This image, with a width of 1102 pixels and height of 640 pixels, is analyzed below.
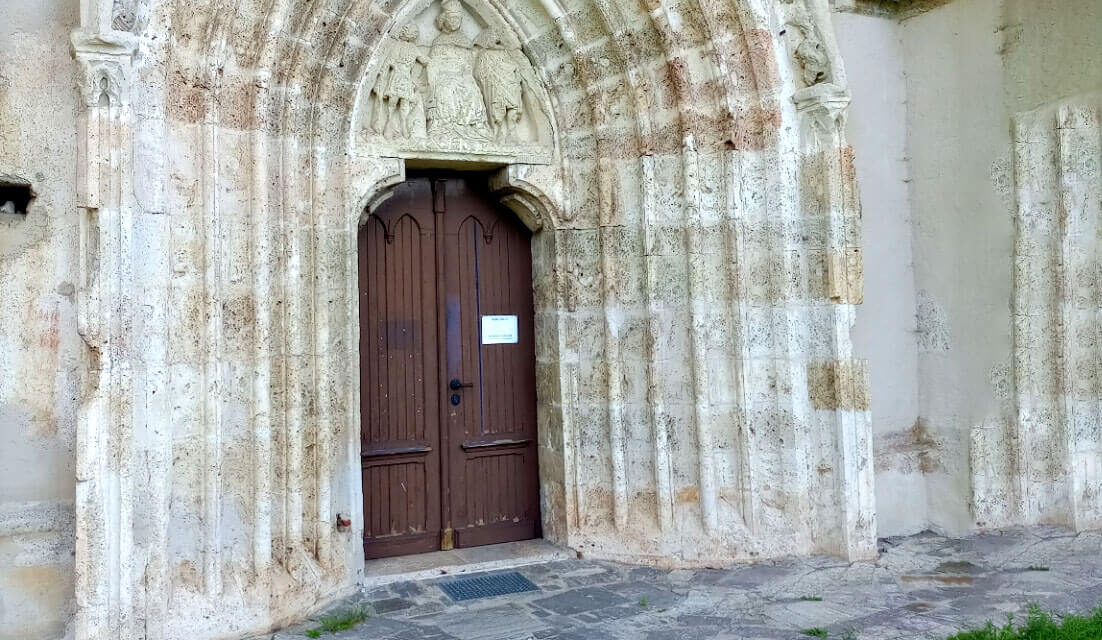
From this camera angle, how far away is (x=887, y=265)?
17.7ft

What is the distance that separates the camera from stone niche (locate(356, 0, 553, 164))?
461cm

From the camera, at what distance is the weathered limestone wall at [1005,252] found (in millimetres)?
4828

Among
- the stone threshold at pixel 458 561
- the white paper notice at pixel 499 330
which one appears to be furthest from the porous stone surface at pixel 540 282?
the white paper notice at pixel 499 330

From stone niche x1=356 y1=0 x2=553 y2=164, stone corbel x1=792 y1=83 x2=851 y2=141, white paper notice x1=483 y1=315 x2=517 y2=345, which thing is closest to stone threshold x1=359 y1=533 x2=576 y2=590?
white paper notice x1=483 y1=315 x2=517 y2=345

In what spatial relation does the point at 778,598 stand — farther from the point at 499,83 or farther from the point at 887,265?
the point at 499,83

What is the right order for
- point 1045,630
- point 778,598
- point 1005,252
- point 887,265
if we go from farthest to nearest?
point 887,265 → point 1005,252 → point 778,598 → point 1045,630

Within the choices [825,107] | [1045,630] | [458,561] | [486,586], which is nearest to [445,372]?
[458,561]

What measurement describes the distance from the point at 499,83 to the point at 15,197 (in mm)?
2569

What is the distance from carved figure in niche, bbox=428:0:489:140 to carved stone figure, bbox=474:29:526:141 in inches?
2.1

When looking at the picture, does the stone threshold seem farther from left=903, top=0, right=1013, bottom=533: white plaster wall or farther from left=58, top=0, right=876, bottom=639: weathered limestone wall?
left=903, top=0, right=1013, bottom=533: white plaster wall

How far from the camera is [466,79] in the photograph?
4.87 m

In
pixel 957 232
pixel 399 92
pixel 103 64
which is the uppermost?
pixel 399 92

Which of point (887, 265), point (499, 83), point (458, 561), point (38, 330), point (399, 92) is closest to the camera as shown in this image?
point (38, 330)

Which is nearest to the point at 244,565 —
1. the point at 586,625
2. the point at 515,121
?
the point at 586,625
